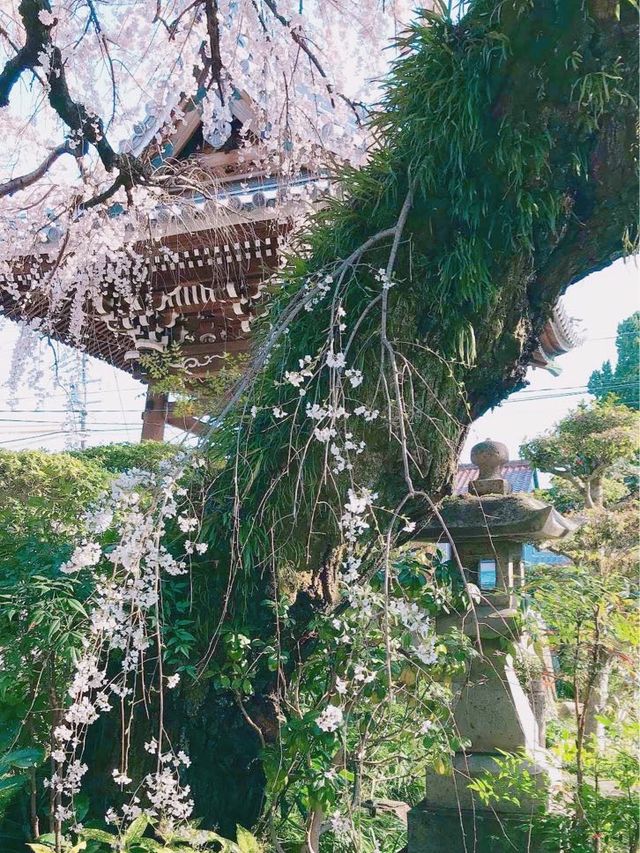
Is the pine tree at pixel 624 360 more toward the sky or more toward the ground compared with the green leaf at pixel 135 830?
more toward the sky

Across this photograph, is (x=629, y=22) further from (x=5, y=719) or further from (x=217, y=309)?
(x=217, y=309)

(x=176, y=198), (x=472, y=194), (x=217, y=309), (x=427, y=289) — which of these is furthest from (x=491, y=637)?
(x=217, y=309)

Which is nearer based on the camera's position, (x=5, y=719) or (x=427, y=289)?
(x=427, y=289)

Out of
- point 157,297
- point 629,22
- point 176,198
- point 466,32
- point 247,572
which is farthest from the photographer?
point 157,297

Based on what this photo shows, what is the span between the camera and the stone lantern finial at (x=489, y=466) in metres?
3.08

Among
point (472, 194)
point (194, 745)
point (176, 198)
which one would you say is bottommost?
point (194, 745)

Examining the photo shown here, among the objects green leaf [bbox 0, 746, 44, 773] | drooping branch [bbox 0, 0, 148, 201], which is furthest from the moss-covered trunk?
drooping branch [bbox 0, 0, 148, 201]

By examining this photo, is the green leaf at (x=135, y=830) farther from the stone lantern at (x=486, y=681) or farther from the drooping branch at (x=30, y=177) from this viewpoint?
the drooping branch at (x=30, y=177)

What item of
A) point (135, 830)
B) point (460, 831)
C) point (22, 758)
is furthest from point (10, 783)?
point (460, 831)

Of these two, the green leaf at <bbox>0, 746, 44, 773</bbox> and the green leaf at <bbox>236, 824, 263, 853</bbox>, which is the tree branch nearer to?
the green leaf at <bbox>0, 746, 44, 773</bbox>

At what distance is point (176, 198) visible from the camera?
3.54 m

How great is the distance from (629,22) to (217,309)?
461cm

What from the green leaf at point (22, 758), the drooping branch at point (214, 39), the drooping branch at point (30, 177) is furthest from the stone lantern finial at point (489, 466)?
the drooping branch at point (30, 177)

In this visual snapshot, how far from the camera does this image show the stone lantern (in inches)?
110
